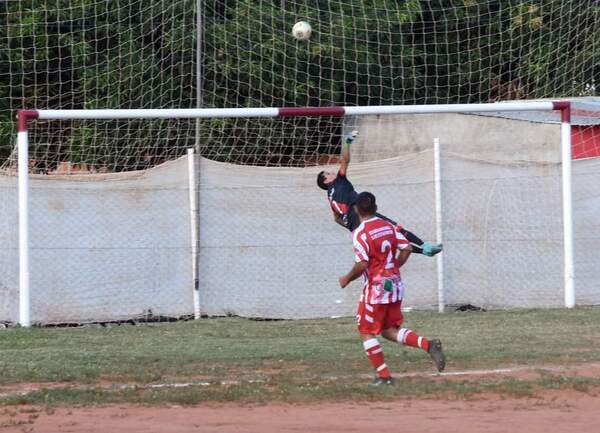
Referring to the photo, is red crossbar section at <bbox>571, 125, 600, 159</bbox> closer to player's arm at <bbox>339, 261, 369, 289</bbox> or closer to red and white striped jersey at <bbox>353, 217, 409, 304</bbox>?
red and white striped jersey at <bbox>353, 217, 409, 304</bbox>

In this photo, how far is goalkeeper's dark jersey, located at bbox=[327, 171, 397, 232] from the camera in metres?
12.2

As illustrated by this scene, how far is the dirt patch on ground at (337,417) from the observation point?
7.45 metres

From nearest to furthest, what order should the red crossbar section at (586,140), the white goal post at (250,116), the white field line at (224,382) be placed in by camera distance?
the white field line at (224,382) < the white goal post at (250,116) < the red crossbar section at (586,140)

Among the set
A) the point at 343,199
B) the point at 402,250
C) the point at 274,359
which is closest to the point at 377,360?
the point at 402,250

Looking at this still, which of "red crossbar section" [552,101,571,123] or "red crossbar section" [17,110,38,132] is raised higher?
"red crossbar section" [552,101,571,123]

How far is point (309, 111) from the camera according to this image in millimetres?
14516

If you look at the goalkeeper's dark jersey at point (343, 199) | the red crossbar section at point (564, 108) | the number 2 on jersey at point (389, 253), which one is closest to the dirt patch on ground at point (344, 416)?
the number 2 on jersey at point (389, 253)

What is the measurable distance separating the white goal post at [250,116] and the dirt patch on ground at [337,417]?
230 inches

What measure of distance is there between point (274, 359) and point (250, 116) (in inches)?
180

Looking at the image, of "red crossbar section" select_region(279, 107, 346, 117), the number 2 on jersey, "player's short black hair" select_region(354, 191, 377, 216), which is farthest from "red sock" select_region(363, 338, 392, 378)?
"red crossbar section" select_region(279, 107, 346, 117)

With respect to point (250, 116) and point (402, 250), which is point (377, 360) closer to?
point (402, 250)

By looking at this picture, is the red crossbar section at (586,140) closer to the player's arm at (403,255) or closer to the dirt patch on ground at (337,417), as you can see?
the player's arm at (403,255)

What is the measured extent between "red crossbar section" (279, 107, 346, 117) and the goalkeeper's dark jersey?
7.07 ft

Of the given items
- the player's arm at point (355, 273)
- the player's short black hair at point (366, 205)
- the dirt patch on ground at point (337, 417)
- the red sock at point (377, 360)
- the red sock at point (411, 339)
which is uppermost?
the player's short black hair at point (366, 205)
